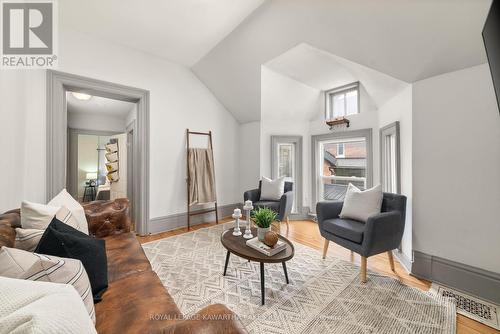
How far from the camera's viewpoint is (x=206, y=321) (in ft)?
2.48

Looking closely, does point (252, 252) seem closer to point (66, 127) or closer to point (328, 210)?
point (328, 210)

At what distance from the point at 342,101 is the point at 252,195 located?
2457 millimetres

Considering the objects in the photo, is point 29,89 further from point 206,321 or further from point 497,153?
point 497,153

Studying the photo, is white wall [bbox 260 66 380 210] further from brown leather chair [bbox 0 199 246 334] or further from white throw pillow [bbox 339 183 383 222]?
brown leather chair [bbox 0 199 246 334]

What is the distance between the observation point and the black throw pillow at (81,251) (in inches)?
40.4

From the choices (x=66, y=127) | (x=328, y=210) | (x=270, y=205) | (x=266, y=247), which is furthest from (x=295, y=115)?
(x=66, y=127)

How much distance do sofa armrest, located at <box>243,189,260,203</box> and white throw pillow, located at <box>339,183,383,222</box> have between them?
157cm

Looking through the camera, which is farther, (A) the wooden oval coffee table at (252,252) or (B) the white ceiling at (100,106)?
(B) the white ceiling at (100,106)

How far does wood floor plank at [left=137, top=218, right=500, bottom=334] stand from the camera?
1479mm

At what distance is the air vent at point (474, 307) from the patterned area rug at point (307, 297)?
9cm

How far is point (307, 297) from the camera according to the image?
1769 millimetres

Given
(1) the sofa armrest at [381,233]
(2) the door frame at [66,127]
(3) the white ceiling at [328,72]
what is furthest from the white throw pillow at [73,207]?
(3) the white ceiling at [328,72]

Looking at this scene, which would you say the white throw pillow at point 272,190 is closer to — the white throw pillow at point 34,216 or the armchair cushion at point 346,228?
the armchair cushion at point 346,228

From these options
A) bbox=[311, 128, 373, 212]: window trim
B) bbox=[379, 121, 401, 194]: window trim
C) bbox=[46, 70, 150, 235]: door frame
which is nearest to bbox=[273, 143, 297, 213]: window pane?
bbox=[311, 128, 373, 212]: window trim
